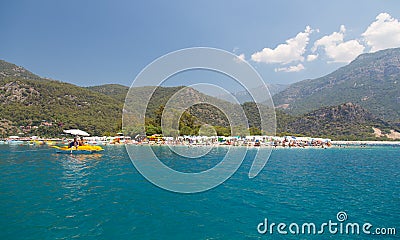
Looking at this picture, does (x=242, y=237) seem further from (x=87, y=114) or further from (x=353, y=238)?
(x=87, y=114)

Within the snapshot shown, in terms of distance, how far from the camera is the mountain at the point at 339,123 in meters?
135

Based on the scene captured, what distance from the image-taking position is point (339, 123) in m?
141

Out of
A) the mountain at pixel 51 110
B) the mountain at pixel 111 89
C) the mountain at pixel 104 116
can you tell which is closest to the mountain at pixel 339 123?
the mountain at pixel 104 116

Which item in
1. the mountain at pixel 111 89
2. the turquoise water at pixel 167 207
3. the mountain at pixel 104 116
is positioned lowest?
the turquoise water at pixel 167 207

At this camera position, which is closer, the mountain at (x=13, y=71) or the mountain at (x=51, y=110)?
the mountain at (x=51, y=110)

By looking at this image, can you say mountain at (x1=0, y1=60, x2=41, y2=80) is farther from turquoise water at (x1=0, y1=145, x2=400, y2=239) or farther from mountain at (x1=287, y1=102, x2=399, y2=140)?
turquoise water at (x1=0, y1=145, x2=400, y2=239)

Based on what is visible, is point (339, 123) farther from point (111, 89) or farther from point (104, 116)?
point (111, 89)

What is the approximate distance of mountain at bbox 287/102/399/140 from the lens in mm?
134625

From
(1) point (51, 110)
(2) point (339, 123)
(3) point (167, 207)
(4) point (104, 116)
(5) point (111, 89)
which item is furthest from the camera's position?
(5) point (111, 89)

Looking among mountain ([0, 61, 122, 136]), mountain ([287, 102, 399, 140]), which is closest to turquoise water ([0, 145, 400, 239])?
mountain ([0, 61, 122, 136])

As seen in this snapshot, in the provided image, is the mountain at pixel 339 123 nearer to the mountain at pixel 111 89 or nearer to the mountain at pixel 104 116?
the mountain at pixel 104 116

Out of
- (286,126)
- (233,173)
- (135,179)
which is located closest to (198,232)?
(135,179)

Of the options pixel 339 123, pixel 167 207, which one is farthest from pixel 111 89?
pixel 167 207

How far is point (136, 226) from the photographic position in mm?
10062
